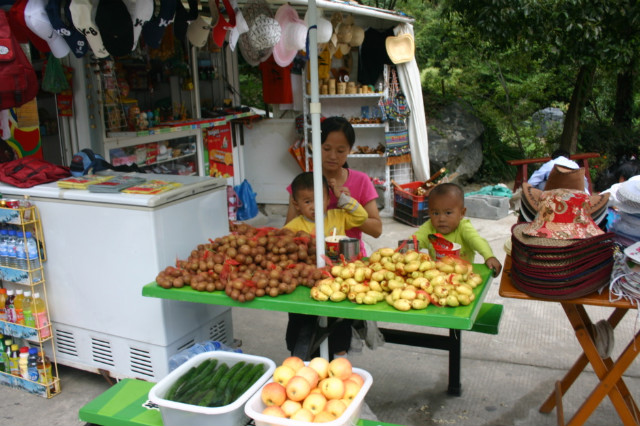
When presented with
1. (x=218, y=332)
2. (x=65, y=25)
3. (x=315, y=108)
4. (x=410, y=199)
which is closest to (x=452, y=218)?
(x=315, y=108)

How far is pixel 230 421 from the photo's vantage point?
2404mm

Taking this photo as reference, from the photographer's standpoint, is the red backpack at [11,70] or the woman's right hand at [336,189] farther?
the red backpack at [11,70]

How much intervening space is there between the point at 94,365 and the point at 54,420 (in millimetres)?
428

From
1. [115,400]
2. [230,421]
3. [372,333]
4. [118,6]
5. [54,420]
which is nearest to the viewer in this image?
[230,421]

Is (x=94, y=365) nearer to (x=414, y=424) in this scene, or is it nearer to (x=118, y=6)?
(x=414, y=424)

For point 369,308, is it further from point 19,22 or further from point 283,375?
point 19,22

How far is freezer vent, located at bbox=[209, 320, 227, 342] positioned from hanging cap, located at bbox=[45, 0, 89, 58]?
225 centimetres

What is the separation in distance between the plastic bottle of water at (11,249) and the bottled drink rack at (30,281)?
4 cm

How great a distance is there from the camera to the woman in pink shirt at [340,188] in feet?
11.5

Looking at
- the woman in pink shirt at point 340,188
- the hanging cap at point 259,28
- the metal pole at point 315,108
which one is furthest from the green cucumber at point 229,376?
the hanging cap at point 259,28

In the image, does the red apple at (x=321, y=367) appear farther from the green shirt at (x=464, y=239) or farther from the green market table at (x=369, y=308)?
the green shirt at (x=464, y=239)

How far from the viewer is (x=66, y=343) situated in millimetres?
4160

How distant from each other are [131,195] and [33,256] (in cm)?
90

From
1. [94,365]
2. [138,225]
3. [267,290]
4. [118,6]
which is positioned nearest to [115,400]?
[267,290]
